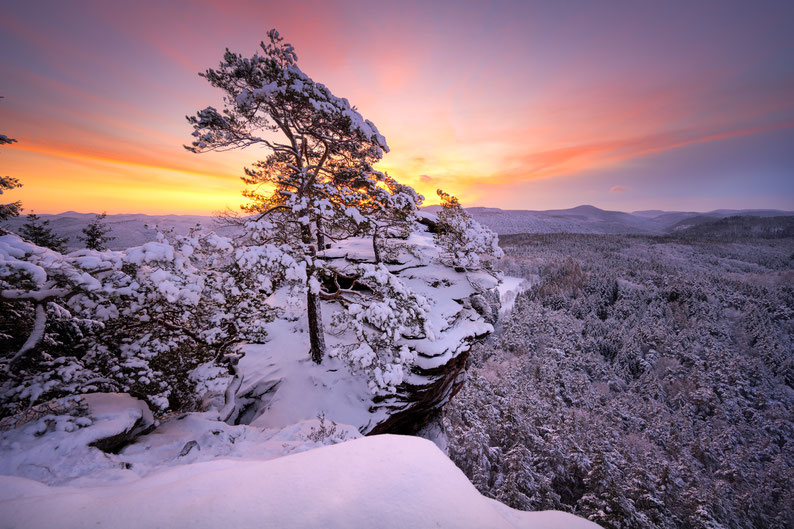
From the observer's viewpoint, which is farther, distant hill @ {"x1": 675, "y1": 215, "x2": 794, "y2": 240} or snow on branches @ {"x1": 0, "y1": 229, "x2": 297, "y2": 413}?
distant hill @ {"x1": 675, "y1": 215, "x2": 794, "y2": 240}

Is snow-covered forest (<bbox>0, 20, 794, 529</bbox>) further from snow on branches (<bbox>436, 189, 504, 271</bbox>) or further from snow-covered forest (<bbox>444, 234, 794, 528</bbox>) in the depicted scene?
snow-covered forest (<bbox>444, 234, 794, 528</bbox>)

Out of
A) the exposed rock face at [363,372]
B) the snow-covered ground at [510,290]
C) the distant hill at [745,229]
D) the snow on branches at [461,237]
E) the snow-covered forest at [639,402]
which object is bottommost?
the snow-covered forest at [639,402]

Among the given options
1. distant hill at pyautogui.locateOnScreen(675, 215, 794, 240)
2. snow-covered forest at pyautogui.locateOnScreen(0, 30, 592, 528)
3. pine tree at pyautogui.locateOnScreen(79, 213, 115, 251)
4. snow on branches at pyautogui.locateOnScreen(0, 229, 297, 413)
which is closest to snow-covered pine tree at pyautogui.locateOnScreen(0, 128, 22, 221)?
snow-covered forest at pyautogui.locateOnScreen(0, 30, 592, 528)

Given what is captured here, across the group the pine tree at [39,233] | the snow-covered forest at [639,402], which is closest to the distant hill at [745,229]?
the snow-covered forest at [639,402]

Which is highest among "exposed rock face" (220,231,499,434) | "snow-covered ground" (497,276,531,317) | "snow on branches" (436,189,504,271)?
"snow on branches" (436,189,504,271)

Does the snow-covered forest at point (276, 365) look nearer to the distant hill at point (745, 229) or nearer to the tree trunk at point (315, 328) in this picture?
the tree trunk at point (315, 328)

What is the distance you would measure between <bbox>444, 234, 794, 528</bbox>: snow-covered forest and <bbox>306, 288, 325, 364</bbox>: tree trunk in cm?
1622

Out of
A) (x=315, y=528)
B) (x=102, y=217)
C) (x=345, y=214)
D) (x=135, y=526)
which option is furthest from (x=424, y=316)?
(x=102, y=217)

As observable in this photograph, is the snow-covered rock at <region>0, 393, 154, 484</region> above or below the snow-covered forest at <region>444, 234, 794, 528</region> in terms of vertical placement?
above

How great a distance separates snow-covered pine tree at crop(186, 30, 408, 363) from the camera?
5.42 m

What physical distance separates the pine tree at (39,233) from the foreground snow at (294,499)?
2000 cm

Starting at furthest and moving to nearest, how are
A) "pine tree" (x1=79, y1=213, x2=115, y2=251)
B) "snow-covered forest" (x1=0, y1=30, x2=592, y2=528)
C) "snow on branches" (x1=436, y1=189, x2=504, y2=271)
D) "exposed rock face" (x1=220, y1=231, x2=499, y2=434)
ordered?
1. "pine tree" (x1=79, y1=213, x2=115, y2=251)
2. "snow on branches" (x1=436, y1=189, x2=504, y2=271)
3. "exposed rock face" (x1=220, y1=231, x2=499, y2=434)
4. "snow-covered forest" (x1=0, y1=30, x2=592, y2=528)

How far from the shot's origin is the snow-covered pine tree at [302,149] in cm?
542

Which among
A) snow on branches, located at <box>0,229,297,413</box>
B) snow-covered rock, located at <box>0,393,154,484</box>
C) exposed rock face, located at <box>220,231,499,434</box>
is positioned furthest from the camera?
exposed rock face, located at <box>220,231,499,434</box>
